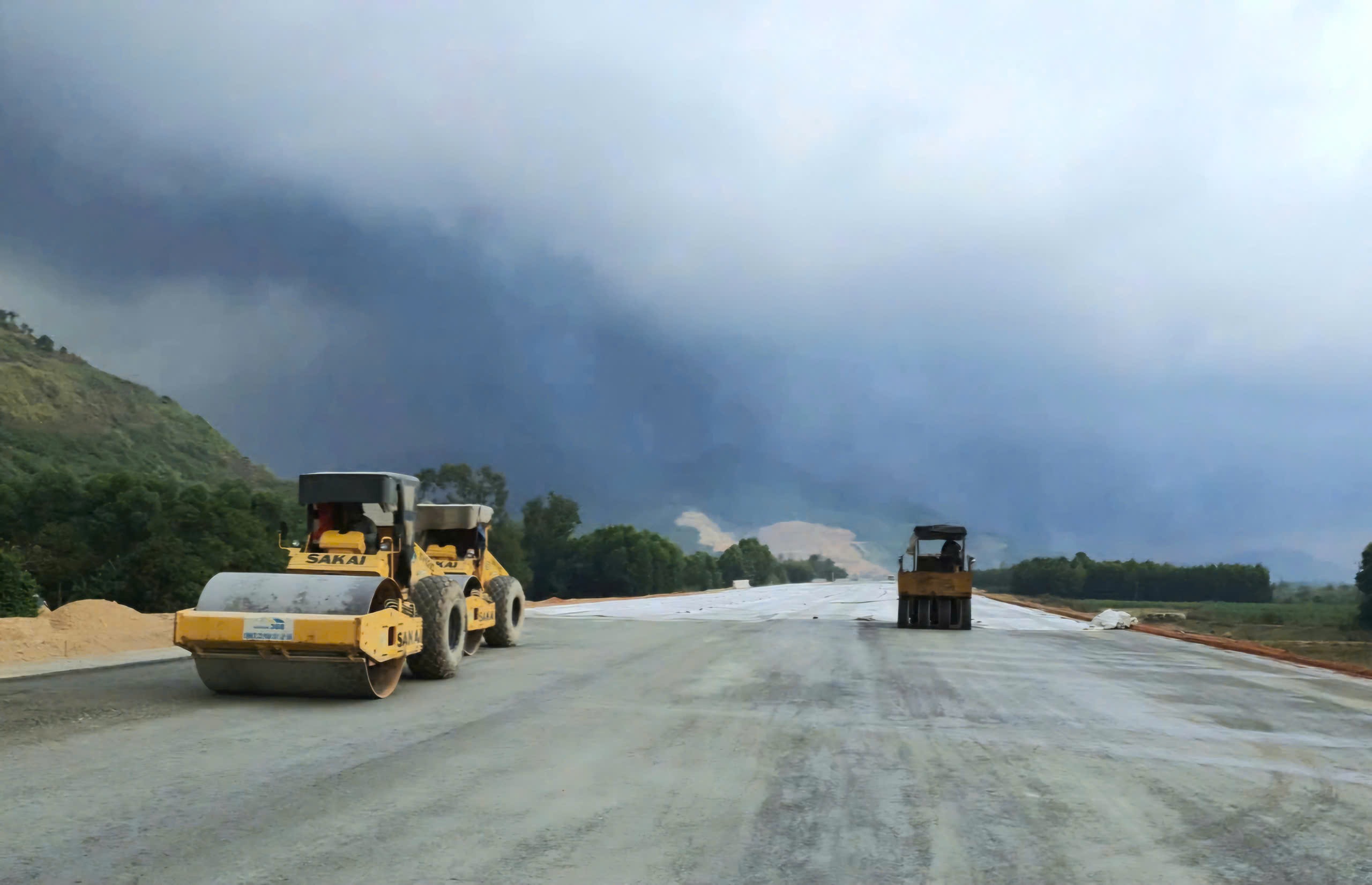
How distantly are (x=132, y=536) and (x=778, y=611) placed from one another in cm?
5002

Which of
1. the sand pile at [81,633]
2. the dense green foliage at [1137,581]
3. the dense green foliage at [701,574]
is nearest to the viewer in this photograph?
the sand pile at [81,633]

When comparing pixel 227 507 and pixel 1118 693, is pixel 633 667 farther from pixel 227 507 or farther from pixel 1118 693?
pixel 227 507

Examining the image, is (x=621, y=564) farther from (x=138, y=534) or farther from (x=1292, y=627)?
(x=1292, y=627)

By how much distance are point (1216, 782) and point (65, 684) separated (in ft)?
40.8

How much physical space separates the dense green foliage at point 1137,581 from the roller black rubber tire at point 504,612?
443 feet

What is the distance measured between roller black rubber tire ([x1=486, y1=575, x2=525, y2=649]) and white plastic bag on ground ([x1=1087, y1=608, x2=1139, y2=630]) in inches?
851

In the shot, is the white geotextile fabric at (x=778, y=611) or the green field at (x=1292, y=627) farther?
the white geotextile fabric at (x=778, y=611)

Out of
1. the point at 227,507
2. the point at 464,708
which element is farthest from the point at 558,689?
the point at 227,507

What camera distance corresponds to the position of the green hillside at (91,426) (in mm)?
110750

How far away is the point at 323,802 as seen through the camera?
6.40m

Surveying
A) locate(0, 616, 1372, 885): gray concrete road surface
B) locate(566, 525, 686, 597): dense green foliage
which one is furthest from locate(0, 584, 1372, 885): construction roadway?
locate(566, 525, 686, 597): dense green foliage

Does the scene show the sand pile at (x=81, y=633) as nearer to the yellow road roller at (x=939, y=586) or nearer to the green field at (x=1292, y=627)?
the yellow road roller at (x=939, y=586)

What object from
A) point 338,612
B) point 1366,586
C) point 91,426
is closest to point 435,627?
point 338,612

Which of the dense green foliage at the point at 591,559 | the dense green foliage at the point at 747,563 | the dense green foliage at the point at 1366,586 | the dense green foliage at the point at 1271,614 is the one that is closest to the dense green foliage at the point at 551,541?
the dense green foliage at the point at 591,559
